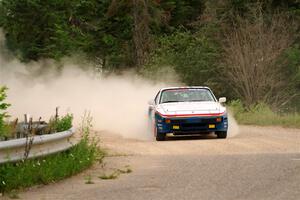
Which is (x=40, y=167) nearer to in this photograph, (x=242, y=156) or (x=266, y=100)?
(x=242, y=156)

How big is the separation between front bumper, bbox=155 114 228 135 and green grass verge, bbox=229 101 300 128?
5.82 metres

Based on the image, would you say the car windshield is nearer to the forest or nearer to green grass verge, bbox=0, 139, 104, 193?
green grass verge, bbox=0, 139, 104, 193

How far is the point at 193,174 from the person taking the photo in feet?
42.1

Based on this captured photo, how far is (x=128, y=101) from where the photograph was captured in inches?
1254

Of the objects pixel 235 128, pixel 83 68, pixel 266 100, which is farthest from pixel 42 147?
pixel 83 68

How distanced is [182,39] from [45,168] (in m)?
37.7

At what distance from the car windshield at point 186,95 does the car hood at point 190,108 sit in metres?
0.55

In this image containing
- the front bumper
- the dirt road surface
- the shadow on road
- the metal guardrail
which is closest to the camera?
the dirt road surface

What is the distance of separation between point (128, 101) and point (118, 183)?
19726 millimetres

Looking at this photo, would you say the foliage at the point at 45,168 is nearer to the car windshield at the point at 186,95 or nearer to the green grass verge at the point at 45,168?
the green grass verge at the point at 45,168

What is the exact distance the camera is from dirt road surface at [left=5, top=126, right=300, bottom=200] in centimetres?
1085

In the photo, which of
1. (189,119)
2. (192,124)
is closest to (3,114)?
(189,119)

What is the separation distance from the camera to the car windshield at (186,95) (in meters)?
22.5

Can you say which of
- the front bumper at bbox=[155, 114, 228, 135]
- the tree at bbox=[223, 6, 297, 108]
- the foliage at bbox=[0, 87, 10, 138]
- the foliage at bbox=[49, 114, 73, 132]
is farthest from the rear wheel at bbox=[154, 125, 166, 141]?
the tree at bbox=[223, 6, 297, 108]
